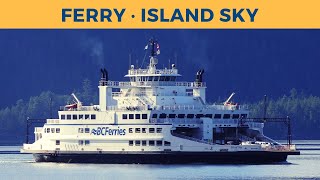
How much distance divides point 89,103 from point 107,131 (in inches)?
2515

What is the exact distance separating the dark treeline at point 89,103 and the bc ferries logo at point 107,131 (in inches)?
2477

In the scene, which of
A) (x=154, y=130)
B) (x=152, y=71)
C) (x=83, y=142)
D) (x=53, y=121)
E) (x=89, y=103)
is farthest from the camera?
(x=89, y=103)

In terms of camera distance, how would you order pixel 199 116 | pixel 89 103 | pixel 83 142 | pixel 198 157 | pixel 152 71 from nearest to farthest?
pixel 198 157, pixel 199 116, pixel 83 142, pixel 152 71, pixel 89 103

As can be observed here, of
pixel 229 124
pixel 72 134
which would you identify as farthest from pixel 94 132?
pixel 229 124

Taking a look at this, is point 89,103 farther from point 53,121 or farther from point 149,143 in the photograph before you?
point 149,143

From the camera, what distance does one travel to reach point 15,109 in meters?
196

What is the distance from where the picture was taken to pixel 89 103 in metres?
186

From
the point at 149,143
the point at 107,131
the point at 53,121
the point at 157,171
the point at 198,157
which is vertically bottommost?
the point at 157,171

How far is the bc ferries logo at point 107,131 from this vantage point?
12131cm

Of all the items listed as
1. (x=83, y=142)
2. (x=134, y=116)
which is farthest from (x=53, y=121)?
(x=134, y=116)

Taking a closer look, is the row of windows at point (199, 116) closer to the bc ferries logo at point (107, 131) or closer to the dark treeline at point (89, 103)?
the bc ferries logo at point (107, 131)

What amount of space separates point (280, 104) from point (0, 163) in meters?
74.0

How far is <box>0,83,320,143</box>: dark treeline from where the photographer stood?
617ft

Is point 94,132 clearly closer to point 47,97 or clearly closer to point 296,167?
point 296,167
